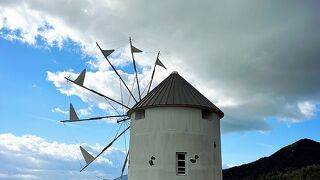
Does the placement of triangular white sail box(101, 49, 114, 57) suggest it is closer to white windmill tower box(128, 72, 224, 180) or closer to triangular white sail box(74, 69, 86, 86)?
triangular white sail box(74, 69, 86, 86)

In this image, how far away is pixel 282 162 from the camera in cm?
9338

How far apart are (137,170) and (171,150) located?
210cm

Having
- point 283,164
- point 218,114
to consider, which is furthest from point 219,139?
point 283,164

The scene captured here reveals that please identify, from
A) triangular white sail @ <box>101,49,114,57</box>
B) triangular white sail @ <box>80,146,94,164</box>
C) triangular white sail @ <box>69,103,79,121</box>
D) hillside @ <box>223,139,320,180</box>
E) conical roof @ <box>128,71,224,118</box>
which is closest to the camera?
conical roof @ <box>128,71,224,118</box>

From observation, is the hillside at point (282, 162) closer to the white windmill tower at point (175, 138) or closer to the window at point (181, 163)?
the white windmill tower at point (175, 138)

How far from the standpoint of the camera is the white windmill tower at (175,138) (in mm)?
19688

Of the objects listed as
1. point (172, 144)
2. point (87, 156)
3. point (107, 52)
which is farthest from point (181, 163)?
point (107, 52)

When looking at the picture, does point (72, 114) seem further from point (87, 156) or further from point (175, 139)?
point (175, 139)

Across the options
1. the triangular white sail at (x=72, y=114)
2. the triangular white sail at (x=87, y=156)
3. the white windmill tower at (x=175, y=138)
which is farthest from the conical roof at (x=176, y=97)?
the triangular white sail at (x=72, y=114)

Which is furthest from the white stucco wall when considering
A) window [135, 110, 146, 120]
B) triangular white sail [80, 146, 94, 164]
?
triangular white sail [80, 146, 94, 164]

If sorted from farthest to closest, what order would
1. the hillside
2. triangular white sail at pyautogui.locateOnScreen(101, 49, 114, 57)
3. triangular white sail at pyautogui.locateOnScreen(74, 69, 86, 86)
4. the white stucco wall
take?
the hillside < triangular white sail at pyautogui.locateOnScreen(101, 49, 114, 57) < triangular white sail at pyautogui.locateOnScreen(74, 69, 86, 86) < the white stucco wall

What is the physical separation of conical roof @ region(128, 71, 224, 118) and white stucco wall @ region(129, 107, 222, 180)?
0.30 meters

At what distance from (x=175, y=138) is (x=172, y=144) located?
1.09 ft

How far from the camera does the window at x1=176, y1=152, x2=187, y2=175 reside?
19.7m
